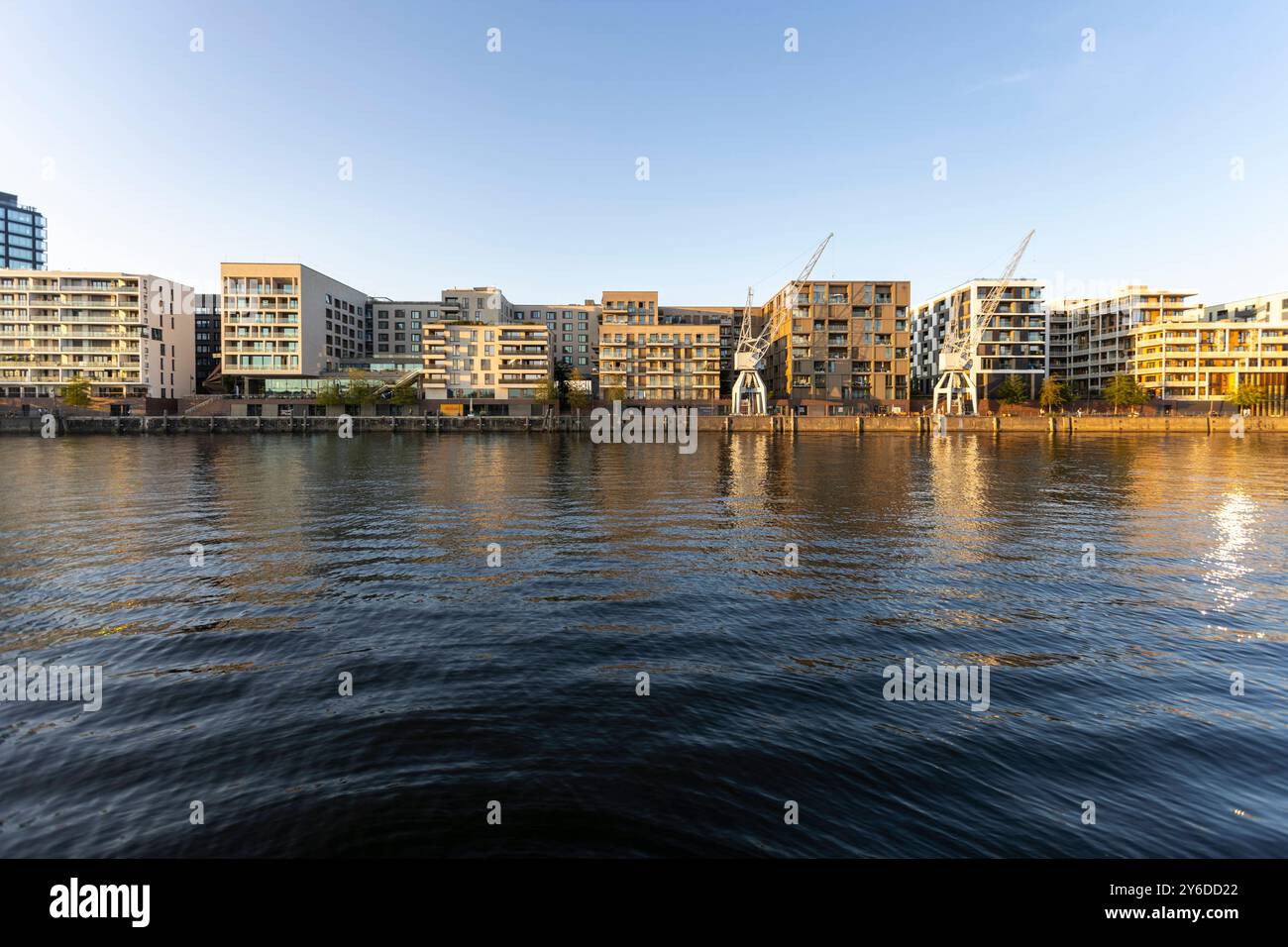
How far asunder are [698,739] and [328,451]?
83276mm

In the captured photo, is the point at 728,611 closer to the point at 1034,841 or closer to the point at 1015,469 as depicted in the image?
the point at 1034,841

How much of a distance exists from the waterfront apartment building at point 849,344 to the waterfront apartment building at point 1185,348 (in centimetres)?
5758

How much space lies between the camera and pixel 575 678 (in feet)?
51.4

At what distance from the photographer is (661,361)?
163 meters

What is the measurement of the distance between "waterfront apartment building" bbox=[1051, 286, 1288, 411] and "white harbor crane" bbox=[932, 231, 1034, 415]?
111 ft

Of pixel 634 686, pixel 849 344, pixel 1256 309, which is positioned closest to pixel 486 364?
pixel 849 344

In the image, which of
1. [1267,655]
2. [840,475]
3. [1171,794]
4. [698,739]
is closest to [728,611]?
[698,739]

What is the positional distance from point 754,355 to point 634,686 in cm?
13967

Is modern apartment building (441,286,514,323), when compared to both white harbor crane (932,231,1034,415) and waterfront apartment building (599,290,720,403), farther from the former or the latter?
white harbor crane (932,231,1034,415)

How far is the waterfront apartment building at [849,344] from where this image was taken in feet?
536

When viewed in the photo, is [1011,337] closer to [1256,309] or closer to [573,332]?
[1256,309]

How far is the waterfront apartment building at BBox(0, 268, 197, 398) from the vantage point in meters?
158
